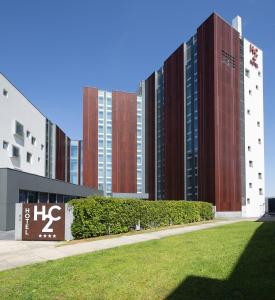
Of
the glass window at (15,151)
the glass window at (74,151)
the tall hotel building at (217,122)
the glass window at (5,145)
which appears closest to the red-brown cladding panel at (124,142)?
the glass window at (74,151)

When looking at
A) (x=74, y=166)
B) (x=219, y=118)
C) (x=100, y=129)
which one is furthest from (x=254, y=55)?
(x=74, y=166)

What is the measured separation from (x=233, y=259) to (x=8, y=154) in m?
30.3

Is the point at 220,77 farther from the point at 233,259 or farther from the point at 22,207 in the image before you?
the point at 233,259

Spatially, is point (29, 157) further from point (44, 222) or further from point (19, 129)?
point (44, 222)

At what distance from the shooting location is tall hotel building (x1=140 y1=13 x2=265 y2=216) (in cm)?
4873

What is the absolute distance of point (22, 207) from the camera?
717 inches

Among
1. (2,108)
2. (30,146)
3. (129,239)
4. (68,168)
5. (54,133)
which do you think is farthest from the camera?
(68,168)

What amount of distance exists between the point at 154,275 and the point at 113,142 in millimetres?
64652

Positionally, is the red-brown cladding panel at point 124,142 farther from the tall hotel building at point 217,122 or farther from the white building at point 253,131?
the white building at point 253,131

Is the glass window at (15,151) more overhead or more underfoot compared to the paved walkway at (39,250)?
more overhead

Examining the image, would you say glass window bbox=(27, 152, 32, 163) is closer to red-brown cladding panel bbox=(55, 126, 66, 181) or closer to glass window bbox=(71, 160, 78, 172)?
red-brown cladding panel bbox=(55, 126, 66, 181)

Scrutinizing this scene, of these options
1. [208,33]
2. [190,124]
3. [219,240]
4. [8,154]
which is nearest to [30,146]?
[8,154]

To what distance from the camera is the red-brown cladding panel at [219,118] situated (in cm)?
4819

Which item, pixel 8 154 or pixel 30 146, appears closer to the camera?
pixel 8 154
